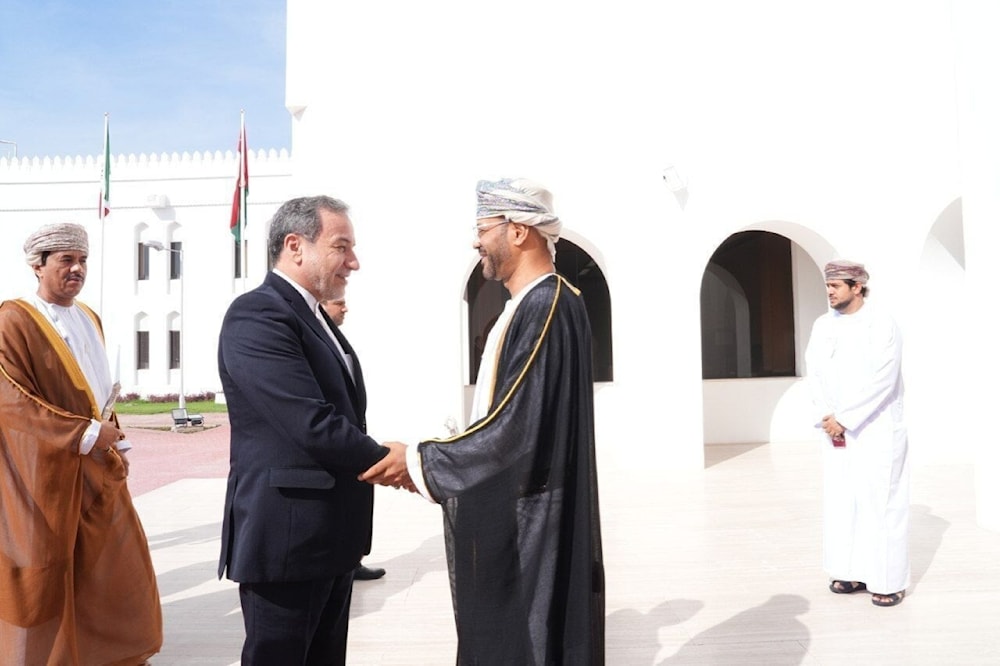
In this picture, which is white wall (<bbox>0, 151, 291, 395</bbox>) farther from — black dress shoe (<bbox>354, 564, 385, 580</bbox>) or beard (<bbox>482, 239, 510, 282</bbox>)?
beard (<bbox>482, 239, 510, 282</bbox>)

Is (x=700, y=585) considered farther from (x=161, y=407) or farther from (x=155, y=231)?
(x=155, y=231)

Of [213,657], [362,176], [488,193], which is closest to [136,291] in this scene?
[362,176]

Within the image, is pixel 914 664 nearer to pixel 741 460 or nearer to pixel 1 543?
pixel 1 543

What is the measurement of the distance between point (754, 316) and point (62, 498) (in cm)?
989

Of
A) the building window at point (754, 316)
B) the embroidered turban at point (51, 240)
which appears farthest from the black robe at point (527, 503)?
the building window at point (754, 316)

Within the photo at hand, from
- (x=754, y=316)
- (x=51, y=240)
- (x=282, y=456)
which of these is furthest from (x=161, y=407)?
(x=282, y=456)

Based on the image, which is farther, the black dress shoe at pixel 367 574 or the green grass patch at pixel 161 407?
the green grass patch at pixel 161 407

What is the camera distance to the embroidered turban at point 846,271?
14.9 ft

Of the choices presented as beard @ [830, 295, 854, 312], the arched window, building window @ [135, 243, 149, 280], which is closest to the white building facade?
the arched window

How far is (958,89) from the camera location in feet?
20.1

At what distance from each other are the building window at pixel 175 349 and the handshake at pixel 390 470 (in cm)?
2772

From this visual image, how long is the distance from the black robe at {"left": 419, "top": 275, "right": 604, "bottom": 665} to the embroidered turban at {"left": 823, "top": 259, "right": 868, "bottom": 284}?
3.00m

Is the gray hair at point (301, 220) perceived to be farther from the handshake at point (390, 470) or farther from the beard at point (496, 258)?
the handshake at point (390, 470)

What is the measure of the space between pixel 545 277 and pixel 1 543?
247 cm
